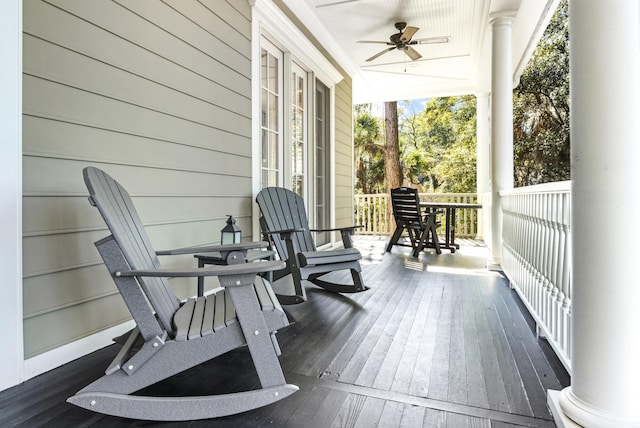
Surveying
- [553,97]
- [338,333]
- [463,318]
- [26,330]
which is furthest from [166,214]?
[553,97]

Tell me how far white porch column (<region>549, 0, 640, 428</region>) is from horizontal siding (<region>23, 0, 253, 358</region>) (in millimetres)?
2189

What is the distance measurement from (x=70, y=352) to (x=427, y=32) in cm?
534

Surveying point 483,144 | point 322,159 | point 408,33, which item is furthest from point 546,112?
point 322,159

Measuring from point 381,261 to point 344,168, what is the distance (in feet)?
6.52

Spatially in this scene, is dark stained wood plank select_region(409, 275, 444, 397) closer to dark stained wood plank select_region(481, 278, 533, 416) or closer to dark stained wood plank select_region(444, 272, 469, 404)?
dark stained wood plank select_region(444, 272, 469, 404)

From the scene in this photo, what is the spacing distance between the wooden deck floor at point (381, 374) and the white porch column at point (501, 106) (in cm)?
169

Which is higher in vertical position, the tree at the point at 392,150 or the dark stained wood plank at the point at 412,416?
the tree at the point at 392,150

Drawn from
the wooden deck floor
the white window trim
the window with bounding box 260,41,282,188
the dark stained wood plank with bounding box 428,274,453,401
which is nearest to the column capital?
the white window trim

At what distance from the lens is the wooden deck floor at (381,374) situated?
4.57ft

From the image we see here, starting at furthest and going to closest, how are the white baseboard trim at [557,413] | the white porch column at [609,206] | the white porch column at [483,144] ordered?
the white porch column at [483,144], the white baseboard trim at [557,413], the white porch column at [609,206]

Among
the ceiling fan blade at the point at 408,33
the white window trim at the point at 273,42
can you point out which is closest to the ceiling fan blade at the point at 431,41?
the ceiling fan blade at the point at 408,33

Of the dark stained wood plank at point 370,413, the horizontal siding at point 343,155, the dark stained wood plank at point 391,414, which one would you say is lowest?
the dark stained wood plank at point 391,414

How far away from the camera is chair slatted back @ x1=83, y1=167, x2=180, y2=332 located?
140 cm

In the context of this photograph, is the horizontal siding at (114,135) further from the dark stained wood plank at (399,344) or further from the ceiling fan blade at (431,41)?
→ the ceiling fan blade at (431,41)
